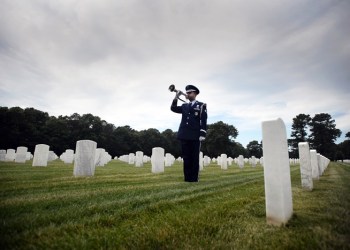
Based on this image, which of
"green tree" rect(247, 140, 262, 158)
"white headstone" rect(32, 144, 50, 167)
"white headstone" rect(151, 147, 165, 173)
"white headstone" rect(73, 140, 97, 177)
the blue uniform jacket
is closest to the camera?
the blue uniform jacket

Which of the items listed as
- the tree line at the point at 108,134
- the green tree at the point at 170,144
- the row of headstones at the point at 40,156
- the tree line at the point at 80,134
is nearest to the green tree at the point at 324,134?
the tree line at the point at 108,134

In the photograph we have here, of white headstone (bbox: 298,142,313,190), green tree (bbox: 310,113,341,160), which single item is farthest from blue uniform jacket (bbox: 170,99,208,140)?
green tree (bbox: 310,113,341,160)

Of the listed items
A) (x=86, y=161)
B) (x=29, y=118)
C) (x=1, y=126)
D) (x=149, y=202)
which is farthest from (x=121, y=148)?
(x=149, y=202)

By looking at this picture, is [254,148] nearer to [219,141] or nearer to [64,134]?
[219,141]

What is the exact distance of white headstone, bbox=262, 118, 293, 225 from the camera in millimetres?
2686

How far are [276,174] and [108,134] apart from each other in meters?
69.7

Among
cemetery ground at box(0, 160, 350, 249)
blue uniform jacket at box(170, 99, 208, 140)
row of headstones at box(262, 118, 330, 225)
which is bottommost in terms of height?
cemetery ground at box(0, 160, 350, 249)

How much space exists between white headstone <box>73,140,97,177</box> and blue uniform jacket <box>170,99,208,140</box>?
338 cm

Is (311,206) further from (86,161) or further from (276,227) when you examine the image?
(86,161)

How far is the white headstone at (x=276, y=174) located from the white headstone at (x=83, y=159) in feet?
22.1

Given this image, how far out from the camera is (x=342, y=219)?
8.77 ft

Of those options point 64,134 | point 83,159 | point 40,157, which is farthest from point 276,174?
point 64,134

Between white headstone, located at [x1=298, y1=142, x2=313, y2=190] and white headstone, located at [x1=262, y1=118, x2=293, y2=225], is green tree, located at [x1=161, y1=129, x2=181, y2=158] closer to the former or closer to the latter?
white headstone, located at [x1=298, y1=142, x2=313, y2=190]

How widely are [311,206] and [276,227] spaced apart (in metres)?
1.44
